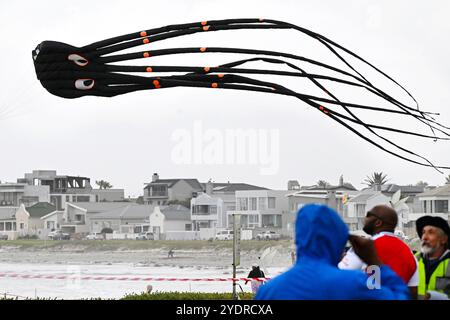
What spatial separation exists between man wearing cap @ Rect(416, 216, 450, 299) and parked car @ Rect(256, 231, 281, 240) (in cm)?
6902

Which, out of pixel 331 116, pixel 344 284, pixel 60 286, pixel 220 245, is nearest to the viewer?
pixel 344 284

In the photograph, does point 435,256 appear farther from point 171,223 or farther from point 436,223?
point 171,223

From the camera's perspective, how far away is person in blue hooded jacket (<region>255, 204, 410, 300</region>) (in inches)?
162

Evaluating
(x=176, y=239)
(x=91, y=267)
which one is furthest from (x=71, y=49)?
(x=176, y=239)

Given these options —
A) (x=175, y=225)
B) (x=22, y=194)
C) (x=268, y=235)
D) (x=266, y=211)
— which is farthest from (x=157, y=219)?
(x=22, y=194)

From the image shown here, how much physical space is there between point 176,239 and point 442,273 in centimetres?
8171

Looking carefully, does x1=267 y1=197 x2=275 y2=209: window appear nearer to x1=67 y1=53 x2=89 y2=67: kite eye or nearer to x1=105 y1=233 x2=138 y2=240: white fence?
x1=105 y1=233 x2=138 y2=240: white fence

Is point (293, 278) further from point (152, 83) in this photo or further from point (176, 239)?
point (176, 239)

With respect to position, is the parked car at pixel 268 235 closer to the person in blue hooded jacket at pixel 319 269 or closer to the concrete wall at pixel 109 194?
the concrete wall at pixel 109 194

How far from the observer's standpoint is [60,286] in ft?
156

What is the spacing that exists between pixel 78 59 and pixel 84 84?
312mm

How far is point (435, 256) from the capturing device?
639cm

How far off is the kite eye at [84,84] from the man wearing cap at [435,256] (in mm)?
5884

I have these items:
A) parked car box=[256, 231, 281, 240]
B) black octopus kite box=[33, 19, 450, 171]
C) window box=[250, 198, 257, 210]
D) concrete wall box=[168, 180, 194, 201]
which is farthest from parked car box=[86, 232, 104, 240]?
black octopus kite box=[33, 19, 450, 171]
